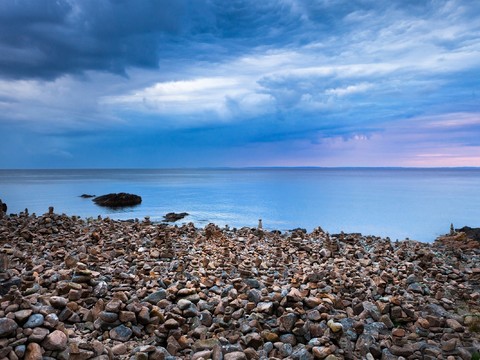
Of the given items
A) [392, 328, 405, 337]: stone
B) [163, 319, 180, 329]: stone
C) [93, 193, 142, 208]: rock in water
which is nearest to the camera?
[163, 319, 180, 329]: stone

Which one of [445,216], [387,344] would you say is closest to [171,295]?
[387,344]

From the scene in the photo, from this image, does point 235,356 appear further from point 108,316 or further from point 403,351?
point 403,351

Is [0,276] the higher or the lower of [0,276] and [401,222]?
the higher

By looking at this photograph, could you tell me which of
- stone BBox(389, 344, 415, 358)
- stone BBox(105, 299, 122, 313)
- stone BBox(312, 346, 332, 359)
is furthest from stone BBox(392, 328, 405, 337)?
stone BBox(105, 299, 122, 313)

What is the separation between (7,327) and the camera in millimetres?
3902

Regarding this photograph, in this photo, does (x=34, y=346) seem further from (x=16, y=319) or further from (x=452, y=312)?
(x=452, y=312)

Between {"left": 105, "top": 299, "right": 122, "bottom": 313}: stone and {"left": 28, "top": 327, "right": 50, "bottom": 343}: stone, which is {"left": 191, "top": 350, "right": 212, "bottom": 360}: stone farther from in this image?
{"left": 28, "top": 327, "right": 50, "bottom": 343}: stone

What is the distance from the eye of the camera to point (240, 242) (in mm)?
10938

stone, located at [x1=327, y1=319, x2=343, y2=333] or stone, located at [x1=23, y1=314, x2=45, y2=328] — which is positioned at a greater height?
stone, located at [x1=23, y1=314, x2=45, y2=328]

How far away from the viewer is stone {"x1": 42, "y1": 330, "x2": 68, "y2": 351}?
3.92 meters

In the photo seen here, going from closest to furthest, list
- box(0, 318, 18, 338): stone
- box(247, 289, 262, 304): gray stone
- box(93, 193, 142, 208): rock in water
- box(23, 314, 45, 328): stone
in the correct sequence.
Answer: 1. box(0, 318, 18, 338): stone
2. box(23, 314, 45, 328): stone
3. box(247, 289, 262, 304): gray stone
4. box(93, 193, 142, 208): rock in water

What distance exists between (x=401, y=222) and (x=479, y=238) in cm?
1314

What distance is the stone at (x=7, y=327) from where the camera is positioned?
3873 millimetres

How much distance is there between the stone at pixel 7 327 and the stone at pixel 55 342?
1.14 ft
